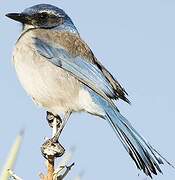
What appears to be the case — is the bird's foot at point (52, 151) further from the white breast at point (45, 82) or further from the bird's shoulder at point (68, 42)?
the bird's shoulder at point (68, 42)

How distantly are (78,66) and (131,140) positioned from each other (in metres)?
1.09

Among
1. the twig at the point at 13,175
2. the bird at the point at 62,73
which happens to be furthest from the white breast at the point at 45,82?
the twig at the point at 13,175

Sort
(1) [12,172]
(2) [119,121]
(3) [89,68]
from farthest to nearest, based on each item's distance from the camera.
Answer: (3) [89,68]
(2) [119,121]
(1) [12,172]

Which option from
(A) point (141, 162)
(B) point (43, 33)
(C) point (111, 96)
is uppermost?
A: (B) point (43, 33)

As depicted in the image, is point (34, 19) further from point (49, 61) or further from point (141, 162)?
point (141, 162)

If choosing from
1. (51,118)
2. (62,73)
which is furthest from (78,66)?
(51,118)

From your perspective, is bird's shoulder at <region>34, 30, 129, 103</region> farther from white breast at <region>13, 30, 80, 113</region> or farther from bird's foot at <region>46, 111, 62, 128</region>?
bird's foot at <region>46, 111, 62, 128</region>

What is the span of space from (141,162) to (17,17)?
1999mm

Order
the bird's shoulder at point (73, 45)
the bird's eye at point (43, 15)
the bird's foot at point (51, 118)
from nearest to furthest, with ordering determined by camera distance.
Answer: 1. the bird's foot at point (51, 118)
2. the bird's shoulder at point (73, 45)
3. the bird's eye at point (43, 15)

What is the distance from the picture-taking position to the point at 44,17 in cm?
483

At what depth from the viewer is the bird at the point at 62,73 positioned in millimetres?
4211

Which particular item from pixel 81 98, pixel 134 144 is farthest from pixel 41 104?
pixel 134 144

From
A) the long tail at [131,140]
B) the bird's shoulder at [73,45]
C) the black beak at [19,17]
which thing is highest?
the black beak at [19,17]

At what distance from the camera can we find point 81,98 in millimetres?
4328
